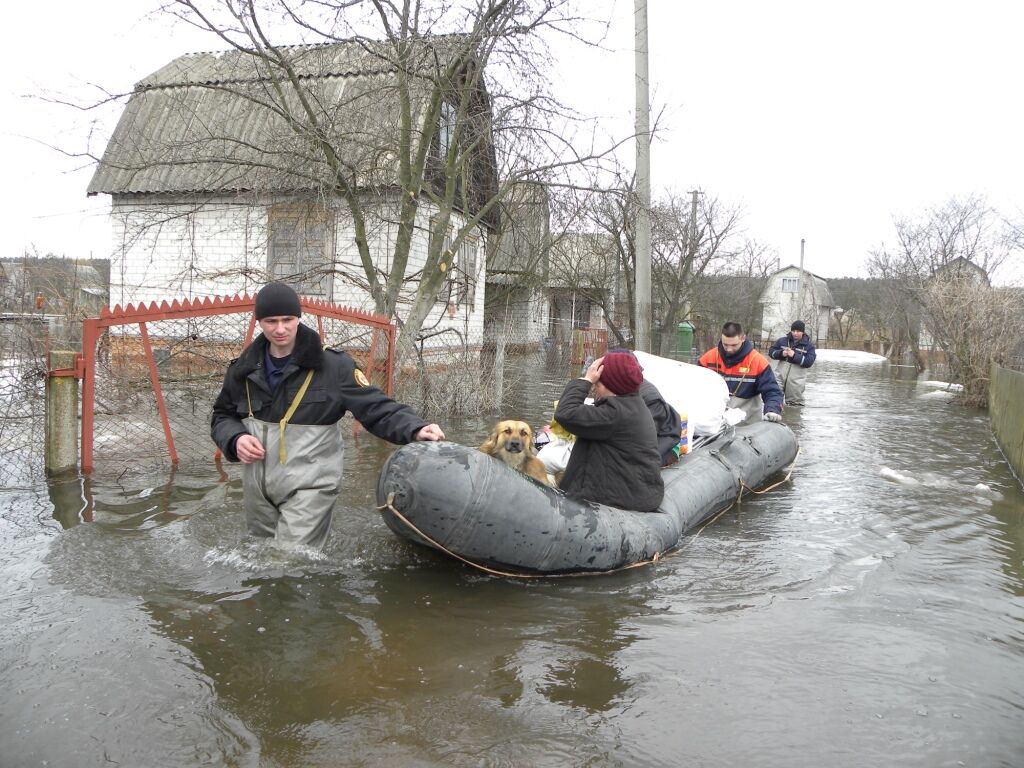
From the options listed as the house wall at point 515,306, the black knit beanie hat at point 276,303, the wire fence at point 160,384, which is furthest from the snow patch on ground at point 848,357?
the black knit beanie hat at point 276,303

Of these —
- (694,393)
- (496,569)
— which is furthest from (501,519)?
(694,393)

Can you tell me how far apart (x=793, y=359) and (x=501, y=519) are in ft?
36.8

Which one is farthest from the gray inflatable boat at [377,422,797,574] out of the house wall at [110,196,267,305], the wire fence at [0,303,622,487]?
the house wall at [110,196,267,305]

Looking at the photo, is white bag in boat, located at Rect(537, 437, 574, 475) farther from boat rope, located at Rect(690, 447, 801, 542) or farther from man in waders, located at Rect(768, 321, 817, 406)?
man in waders, located at Rect(768, 321, 817, 406)

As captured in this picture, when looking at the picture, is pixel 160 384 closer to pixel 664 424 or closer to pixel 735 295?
pixel 664 424

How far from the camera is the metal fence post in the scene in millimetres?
7113

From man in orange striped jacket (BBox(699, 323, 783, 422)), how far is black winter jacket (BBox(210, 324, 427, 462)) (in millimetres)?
5373

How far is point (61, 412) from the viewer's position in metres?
7.20

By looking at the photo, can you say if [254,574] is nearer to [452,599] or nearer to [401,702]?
[452,599]

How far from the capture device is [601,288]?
24.7 metres

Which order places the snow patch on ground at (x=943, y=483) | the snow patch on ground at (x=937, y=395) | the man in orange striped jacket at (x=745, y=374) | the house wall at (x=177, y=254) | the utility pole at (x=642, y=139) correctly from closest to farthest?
1. the snow patch on ground at (x=943, y=483)
2. the man in orange striped jacket at (x=745, y=374)
3. the utility pole at (x=642, y=139)
4. the house wall at (x=177, y=254)
5. the snow patch on ground at (x=937, y=395)

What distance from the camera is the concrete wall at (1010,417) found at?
31.5 feet

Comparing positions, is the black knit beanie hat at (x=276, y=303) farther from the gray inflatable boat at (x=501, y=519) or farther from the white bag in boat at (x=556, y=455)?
the white bag in boat at (x=556, y=455)

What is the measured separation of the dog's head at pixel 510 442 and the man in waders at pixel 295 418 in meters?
0.98
